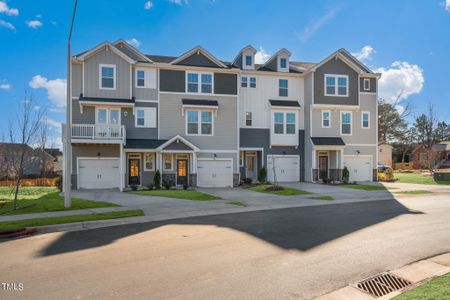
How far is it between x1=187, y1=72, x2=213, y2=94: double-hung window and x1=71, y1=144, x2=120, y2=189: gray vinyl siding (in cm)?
747

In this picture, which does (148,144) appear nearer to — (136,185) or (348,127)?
(136,185)

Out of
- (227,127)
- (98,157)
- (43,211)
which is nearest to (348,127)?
(227,127)

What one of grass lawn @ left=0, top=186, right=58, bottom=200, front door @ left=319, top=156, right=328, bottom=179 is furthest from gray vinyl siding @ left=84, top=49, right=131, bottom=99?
front door @ left=319, top=156, right=328, bottom=179

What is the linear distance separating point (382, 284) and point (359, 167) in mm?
26382

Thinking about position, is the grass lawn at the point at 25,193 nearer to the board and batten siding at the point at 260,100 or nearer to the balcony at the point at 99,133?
the balcony at the point at 99,133

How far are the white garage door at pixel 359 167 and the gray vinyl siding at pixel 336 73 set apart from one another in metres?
5.19

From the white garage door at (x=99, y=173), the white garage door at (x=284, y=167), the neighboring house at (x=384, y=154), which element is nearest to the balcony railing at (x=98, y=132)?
the white garage door at (x=99, y=173)

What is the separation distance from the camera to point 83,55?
22984 mm

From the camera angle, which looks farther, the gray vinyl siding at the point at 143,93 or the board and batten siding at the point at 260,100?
the board and batten siding at the point at 260,100

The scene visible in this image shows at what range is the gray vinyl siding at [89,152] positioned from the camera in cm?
2336

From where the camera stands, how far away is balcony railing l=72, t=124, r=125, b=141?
2236 cm

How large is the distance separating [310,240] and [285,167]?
20640 mm

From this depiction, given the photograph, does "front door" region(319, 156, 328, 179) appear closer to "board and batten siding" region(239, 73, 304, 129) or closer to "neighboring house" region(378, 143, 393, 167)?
"board and batten siding" region(239, 73, 304, 129)

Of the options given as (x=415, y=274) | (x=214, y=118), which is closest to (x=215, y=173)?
(x=214, y=118)
